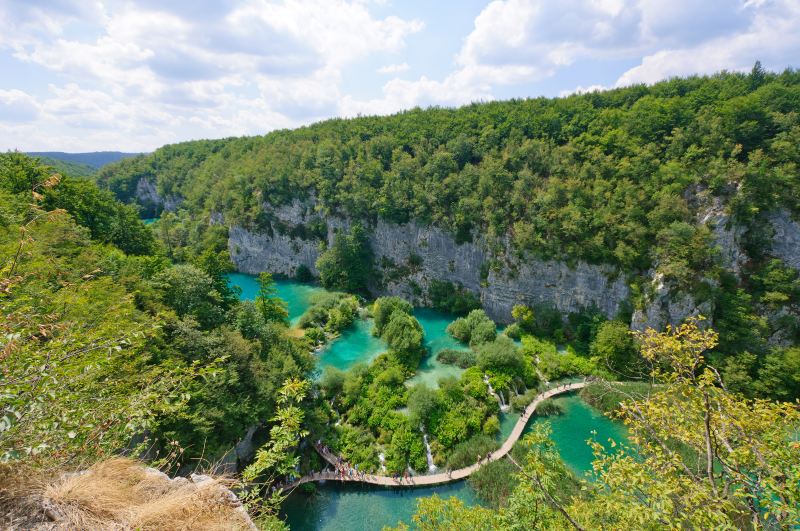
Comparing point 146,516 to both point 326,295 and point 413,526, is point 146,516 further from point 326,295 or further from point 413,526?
point 326,295

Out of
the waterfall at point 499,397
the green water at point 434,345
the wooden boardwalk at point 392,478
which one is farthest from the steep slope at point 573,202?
the wooden boardwalk at point 392,478

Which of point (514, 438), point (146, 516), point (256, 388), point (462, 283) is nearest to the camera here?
point (146, 516)

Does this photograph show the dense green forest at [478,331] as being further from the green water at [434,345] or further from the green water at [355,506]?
the green water at [355,506]

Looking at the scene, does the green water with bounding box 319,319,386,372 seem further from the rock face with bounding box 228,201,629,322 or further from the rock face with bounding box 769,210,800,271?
Answer: the rock face with bounding box 769,210,800,271

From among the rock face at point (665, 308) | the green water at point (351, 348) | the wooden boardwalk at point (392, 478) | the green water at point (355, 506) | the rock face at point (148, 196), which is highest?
the rock face at point (148, 196)

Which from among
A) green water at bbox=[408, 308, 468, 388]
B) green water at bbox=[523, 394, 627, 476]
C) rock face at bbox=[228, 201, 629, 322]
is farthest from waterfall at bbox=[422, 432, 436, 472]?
rock face at bbox=[228, 201, 629, 322]

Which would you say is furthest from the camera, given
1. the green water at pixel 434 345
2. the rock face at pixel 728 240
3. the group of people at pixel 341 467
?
the green water at pixel 434 345

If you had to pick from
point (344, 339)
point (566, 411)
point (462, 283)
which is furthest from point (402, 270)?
point (566, 411)
